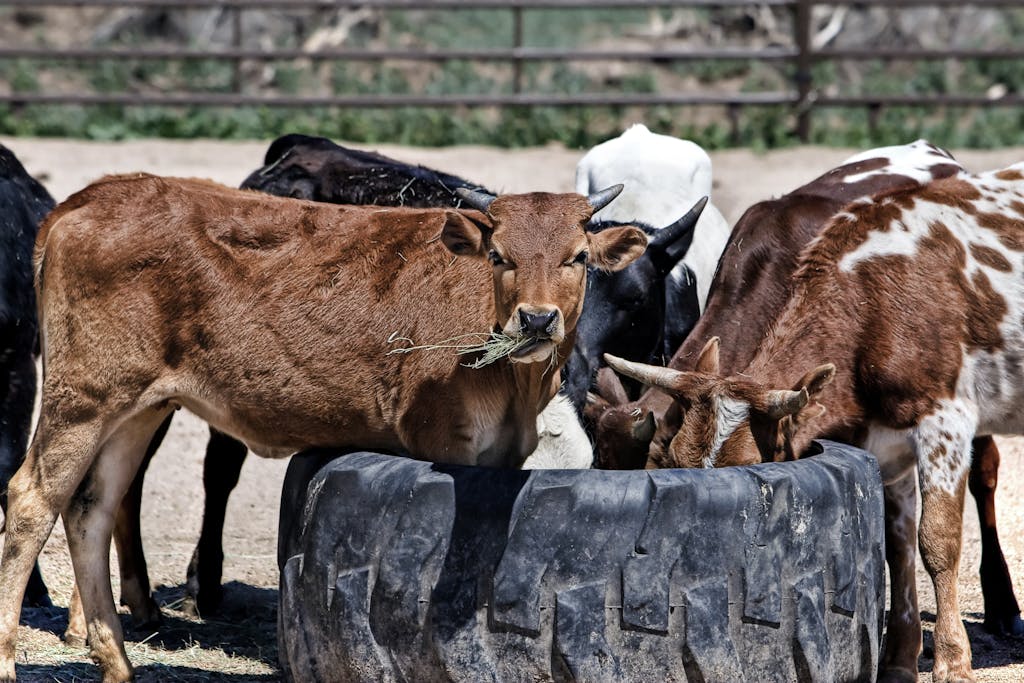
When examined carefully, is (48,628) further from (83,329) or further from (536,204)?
(536,204)

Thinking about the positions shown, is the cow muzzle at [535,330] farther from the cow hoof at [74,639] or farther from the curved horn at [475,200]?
the cow hoof at [74,639]

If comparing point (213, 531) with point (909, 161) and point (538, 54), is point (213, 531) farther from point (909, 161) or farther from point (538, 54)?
point (538, 54)

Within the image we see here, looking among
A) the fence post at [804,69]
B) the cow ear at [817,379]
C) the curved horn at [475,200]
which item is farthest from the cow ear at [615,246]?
the fence post at [804,69]

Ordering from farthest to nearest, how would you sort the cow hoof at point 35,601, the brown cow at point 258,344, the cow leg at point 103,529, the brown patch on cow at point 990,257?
the cow hoof at point 35,601
the brown patch on cow at point 990,257
the cow leg at point 103,529
the brown cow at point 258,344

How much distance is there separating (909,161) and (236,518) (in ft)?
13.4

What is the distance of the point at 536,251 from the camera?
4270 mm

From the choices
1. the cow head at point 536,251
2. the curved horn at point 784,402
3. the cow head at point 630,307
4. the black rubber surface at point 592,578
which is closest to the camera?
the black rubber surface at point 592,578

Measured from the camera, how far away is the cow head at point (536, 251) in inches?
161

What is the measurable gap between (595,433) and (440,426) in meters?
1.21

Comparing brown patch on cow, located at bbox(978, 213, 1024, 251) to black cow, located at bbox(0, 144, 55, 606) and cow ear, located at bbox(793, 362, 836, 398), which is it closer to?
cow ear, located at bbox(793, 362, 836, 398)

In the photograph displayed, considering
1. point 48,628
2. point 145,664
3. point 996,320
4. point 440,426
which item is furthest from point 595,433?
point 48,628

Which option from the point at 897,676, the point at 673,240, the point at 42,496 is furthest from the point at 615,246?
the point at 42,496

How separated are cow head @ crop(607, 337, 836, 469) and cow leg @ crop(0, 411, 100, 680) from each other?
1.86 m

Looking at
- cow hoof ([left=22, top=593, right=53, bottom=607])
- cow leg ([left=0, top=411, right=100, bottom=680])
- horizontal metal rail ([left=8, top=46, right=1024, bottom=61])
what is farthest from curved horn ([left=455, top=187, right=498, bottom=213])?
horizontal metal rail ([left=8, top=46, right=1024, bottom=61])
